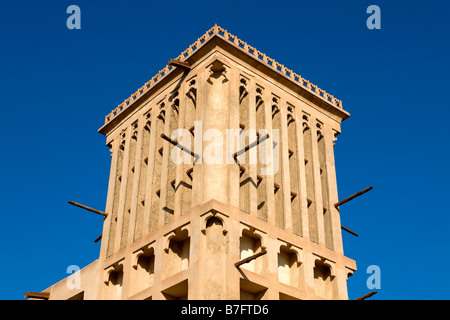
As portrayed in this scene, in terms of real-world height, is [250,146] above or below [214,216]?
above

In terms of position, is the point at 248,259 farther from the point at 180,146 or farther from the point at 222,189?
the point at 180,146

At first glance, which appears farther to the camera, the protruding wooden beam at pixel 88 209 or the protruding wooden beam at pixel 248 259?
the protruding wooden beam at pixel 88 209

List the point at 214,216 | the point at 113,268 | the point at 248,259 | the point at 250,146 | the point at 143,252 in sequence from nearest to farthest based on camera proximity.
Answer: the point at 248,259 → the point at 214,216 → the point at 250,146 → the point at 143,252 → the point at 113,268

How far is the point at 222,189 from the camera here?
25281 millimetres

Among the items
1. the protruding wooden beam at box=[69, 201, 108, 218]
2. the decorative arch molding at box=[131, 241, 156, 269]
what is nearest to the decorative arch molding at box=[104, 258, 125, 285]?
the decorative arch molding at box=[131, 241, 156, 269]

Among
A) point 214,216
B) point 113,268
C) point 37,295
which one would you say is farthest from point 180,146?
point 37,295

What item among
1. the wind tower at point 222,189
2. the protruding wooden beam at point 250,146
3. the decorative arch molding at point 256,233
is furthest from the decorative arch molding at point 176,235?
the protruding wooden beam at point 250,146

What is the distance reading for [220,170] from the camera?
2570 cm

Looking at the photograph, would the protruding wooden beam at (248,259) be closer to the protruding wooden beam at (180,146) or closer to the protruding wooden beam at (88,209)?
the protruding wooden beam at (180,146)

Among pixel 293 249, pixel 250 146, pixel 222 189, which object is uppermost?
pixel 250 146

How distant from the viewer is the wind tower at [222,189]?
24547 millimetres

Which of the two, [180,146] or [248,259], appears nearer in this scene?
[248,259]

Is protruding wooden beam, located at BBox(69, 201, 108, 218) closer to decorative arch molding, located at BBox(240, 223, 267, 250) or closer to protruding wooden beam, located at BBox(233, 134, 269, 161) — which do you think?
protruding wooden beam, located at BBox(233, 134, 269, 161)
